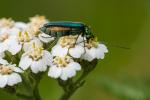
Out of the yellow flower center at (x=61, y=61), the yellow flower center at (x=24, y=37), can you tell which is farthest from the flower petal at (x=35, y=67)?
the yellow flower center at (x=24, y=37)

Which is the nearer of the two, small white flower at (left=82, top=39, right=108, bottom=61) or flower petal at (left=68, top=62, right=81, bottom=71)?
flower petal at (left=68, top=62, right=81, bottom=71)

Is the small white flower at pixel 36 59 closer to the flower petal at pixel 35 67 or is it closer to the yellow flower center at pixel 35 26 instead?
the flower petal at pixel 35 67

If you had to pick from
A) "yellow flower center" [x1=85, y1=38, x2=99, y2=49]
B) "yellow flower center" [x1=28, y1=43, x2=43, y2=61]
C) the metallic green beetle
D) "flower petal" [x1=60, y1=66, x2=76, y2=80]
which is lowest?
"flower petal" [x1=60, y1=66, x2=76, y2=80]

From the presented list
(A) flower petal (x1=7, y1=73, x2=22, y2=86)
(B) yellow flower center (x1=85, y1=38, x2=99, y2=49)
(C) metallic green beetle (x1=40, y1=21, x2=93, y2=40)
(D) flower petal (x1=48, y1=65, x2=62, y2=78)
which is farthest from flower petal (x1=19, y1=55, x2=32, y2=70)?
(B) yellow flower center (x1=85, y1=38, x2=99, y2=49)

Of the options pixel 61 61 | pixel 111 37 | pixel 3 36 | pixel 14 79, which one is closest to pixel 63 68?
pixel 61 61

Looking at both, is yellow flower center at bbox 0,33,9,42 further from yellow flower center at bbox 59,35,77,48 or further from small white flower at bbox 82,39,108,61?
small white flower at bbox 82,39,108,61
